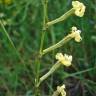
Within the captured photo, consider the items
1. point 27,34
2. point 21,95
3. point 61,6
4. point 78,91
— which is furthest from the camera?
point 27,34

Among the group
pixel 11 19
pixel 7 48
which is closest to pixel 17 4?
pixel 11 19

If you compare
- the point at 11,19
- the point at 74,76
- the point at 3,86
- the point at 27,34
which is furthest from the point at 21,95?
the point at 11,19

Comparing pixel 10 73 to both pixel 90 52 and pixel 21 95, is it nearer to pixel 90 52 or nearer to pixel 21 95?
pixel 21 95

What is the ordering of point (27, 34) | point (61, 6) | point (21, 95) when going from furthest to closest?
point (27, 34) < point (61, 6) < point (21, 95)

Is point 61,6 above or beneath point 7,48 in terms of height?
above

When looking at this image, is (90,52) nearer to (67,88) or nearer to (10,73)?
(67,88)

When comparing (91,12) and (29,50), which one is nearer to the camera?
(91,12)

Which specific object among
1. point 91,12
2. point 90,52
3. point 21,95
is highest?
point 91,12
